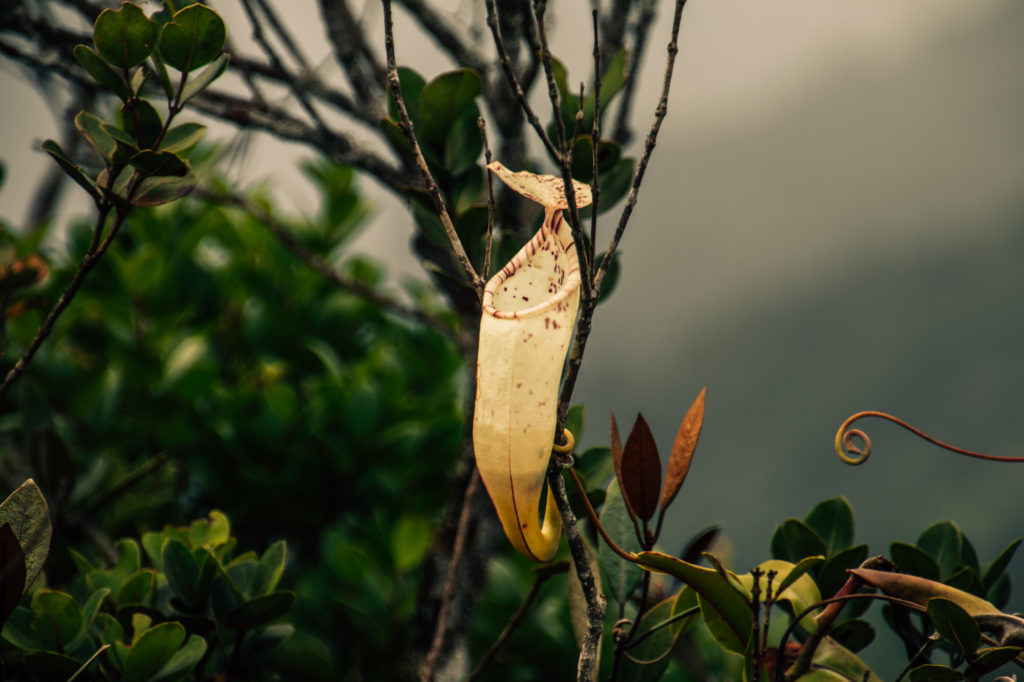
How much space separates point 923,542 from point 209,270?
1.17 meters

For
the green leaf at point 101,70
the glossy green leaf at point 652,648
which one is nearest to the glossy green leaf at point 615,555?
the glossy green leaf at point 652,648

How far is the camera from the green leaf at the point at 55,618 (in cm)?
58

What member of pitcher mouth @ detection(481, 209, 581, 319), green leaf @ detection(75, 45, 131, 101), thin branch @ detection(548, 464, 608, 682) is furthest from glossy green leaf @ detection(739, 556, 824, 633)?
green leaf @ detection(75, 45, 131, 101)

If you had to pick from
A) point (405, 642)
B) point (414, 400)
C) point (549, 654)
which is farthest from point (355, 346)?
point (549, 654)

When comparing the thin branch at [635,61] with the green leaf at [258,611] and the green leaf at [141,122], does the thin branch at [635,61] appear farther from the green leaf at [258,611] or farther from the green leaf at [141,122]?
the green leaf at [258,611]

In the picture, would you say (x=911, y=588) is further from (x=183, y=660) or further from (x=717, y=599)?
(x=183, y=660)

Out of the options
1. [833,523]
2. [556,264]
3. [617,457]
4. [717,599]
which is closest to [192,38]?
[556,264]

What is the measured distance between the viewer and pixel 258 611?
61 cm

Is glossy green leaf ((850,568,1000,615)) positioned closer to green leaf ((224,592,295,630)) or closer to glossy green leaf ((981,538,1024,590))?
glossy green leaf ((981,538,1024,590))

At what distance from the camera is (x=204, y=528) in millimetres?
743

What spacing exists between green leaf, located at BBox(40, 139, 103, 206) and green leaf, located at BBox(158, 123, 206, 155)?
0.07 meters

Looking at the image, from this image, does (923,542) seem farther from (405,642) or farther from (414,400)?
(414,400)

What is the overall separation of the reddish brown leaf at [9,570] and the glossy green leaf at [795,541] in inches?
21.7

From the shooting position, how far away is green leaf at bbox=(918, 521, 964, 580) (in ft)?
2.08
